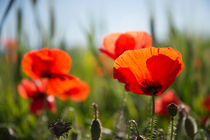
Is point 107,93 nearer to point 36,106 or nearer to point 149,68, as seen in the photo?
point 36,106

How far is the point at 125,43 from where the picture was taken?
0.84 meters

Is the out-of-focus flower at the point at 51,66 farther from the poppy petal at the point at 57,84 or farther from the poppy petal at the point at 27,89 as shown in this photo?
the poppy petal at the point at 27,89

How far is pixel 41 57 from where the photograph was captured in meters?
1.10

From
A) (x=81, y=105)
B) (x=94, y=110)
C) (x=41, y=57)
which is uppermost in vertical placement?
(x=41, y=57)

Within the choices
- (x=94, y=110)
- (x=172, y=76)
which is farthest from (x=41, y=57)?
(x=172, y=76)

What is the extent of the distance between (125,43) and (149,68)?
0.66 ft

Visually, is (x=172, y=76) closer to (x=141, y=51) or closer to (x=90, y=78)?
(x=141, y=51)

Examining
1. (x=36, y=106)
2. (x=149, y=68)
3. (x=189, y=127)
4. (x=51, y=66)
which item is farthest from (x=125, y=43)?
(x=36, y=106)

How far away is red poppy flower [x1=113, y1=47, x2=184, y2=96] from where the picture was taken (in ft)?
2.09

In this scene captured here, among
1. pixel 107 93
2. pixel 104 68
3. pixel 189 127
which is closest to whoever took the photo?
pixel 189 127

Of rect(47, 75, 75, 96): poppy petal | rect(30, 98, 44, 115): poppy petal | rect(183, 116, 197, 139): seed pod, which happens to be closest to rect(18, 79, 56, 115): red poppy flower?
rect(30, 98, 44, 115): poppy petal

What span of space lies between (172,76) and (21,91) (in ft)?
3.29

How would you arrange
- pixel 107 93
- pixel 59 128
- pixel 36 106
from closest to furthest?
pixel 59 128 → pixel 36 106 → pixel 107 93

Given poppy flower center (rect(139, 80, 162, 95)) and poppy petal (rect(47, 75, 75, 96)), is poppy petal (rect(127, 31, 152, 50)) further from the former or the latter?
poppy petal (rect(47, 75, 75, 96))
